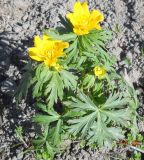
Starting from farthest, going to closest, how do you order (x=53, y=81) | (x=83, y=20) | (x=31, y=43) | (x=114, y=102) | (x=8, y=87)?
(x=31, y=43) < (x=8, y=87) < (x=114, y=102) < (x=53, y=81) < (x=83, y=20)

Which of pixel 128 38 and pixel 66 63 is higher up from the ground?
pixel 128 38

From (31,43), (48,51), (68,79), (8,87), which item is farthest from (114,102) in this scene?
(31,43)

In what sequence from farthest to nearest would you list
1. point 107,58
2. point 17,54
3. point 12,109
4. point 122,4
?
1. point 122,4
2. point 17,54
3. point 12,109
4. point 107,58

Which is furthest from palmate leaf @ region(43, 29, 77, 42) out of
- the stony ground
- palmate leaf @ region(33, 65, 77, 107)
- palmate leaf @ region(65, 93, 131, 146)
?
the stony ground

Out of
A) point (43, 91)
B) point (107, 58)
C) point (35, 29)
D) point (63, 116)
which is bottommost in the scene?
point (63, 116)

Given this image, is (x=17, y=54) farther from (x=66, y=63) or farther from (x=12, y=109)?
(x=66, y=63)

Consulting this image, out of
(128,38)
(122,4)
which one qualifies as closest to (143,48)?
(128,38)

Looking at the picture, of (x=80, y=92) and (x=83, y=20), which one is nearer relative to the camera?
(x=83, y=20)

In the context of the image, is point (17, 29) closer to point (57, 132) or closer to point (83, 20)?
point (57, 132)

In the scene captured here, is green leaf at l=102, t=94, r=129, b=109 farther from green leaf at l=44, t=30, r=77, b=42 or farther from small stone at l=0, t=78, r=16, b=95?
small stone at l=0, t=78, r=16, b=95
